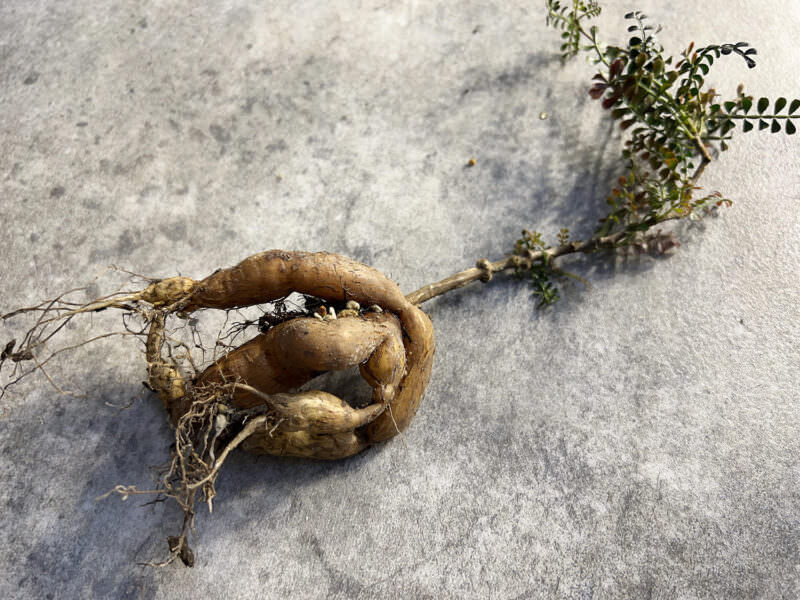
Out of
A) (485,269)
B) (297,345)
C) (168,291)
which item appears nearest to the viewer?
(297,345)

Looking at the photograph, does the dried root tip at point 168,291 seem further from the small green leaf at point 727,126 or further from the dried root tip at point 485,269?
the small green leaf at point 727,126

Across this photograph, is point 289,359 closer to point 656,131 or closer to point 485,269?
point 485,269

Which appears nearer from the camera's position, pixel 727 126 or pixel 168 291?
pixel 168 291

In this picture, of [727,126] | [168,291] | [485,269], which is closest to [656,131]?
[727,126]

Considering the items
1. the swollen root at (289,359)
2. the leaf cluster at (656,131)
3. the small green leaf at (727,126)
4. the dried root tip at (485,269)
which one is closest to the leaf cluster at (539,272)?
the leaf cluster at (656,131)

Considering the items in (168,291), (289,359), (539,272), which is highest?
(168,291)


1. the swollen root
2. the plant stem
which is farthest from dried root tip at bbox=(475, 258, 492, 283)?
the swollen root

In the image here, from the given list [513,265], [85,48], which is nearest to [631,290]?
[513,265]

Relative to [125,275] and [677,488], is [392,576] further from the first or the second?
[125,275]
